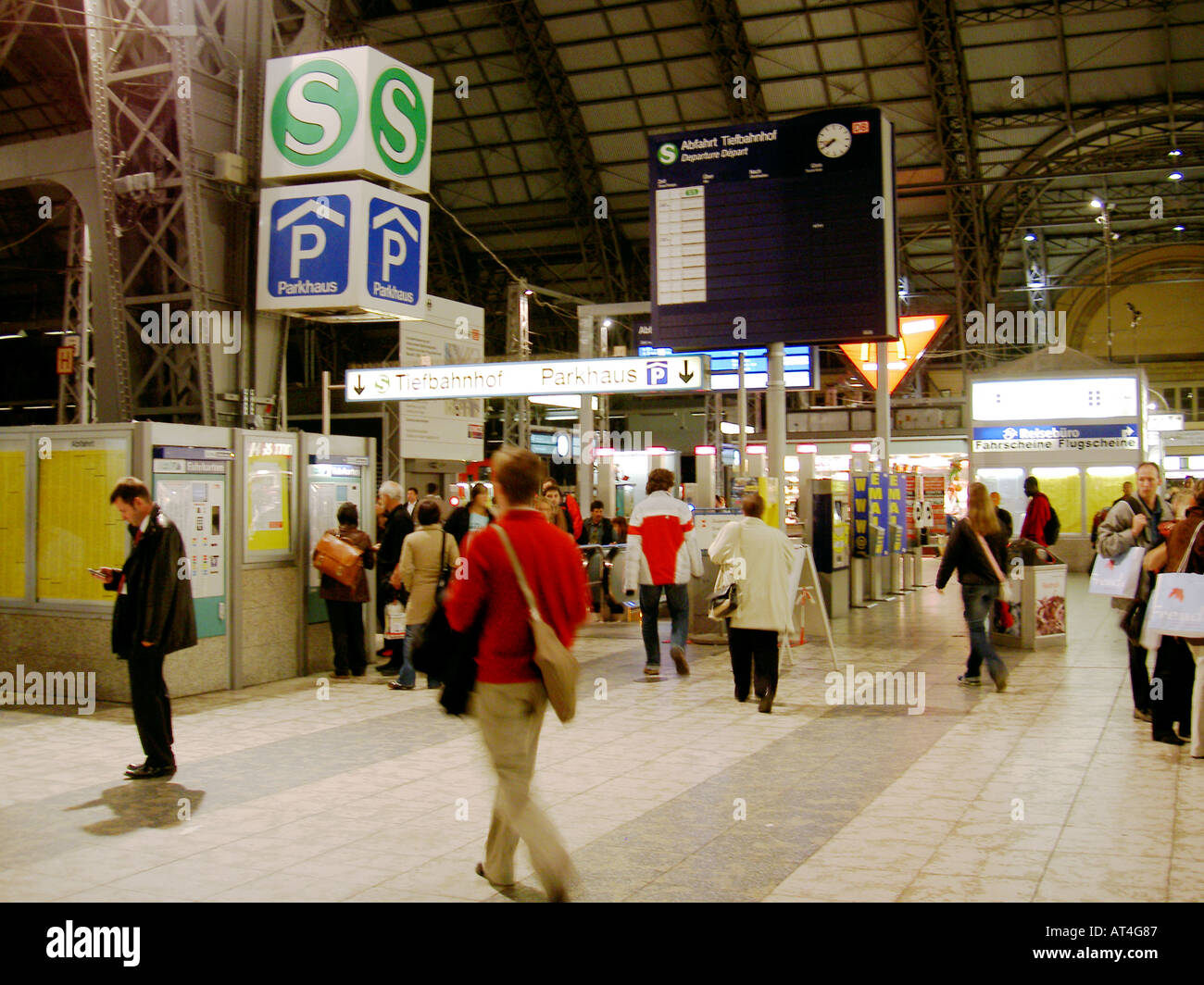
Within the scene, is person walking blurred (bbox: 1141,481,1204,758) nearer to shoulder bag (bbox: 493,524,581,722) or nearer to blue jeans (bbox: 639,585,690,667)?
blue jeans (bbox: 639,585,690,667)

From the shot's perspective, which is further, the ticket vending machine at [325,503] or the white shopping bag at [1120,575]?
the ticket vending machine at [325,503]

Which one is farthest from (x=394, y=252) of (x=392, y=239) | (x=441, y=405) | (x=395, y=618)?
(x=441, y=405)

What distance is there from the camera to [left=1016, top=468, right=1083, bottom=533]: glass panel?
22.1 m

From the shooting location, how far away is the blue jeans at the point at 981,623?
8.92m

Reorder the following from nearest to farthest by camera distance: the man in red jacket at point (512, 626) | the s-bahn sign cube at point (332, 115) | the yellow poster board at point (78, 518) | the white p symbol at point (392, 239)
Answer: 1. the man in red jacket at point (512, 626)
2. the yellow poster board at point (78, 518)
3. the s-bahn sign cube at point (332, 115)
4. the white p symbol at point (392, 239)

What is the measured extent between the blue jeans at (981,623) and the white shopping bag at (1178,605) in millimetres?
2450

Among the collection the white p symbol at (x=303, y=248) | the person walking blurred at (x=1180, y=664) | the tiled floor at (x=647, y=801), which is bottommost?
the tiled floor at (x=647, y=801)

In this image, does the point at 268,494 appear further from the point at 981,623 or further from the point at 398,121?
the point at 981,623

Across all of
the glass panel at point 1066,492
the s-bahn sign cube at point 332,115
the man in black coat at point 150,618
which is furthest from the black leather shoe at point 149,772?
the glass panel at point 1066,492

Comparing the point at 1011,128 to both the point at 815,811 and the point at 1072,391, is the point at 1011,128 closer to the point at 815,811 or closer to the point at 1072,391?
the point at 1072,391

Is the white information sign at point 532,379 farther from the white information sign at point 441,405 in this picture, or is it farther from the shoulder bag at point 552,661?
the shoulder bag at point 552,661

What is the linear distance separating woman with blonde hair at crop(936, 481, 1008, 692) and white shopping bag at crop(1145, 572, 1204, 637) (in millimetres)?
2425

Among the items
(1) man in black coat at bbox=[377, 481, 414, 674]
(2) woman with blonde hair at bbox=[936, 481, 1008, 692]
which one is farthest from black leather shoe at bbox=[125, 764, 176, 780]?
(2) woman with blonde hair at bbox=[936, 481, 1008, 692]

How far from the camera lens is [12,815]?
551 cm
